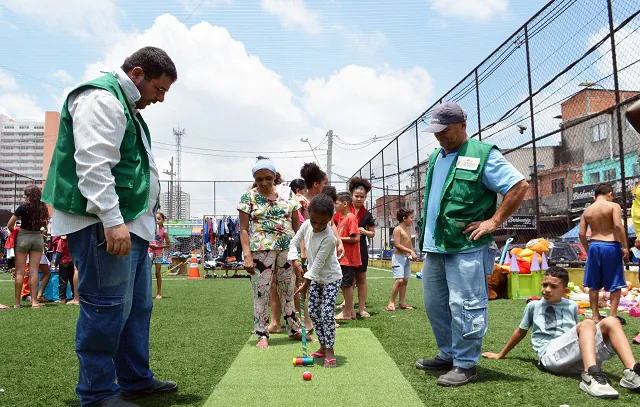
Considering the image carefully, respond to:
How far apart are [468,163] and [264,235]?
87.8 inches

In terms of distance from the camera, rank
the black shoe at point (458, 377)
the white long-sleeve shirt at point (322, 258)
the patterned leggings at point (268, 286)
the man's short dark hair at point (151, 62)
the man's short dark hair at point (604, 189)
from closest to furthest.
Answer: the man's short dark hair at point (151, 62)
the black shoe at point (458, 377)
the white long-sleeve shirt at point (322, 258)
the patterned leggings at point (268, 286)
the man's short dark hair at point (604, 189)

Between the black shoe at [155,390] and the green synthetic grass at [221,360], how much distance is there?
72mm

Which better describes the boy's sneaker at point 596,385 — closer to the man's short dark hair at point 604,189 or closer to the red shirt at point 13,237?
the man's short dark hair at point 604,189

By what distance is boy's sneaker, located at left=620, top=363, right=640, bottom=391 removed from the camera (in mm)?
3436

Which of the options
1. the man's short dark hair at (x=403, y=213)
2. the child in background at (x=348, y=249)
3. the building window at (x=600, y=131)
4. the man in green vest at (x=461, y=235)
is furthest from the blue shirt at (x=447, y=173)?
the building window at (x=600, y=131)

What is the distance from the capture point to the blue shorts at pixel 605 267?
20.7 ft

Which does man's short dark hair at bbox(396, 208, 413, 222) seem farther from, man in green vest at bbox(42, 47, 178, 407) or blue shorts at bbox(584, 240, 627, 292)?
man in green vest at bbox(42, 47, 178, 407)

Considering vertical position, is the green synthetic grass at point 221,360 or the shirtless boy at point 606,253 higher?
the shirtless boy at point 606,253

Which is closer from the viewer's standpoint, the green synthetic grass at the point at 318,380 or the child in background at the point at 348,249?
the green synthetic grass at the point at 318,380

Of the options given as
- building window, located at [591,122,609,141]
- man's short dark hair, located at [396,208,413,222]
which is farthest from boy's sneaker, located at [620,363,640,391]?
building window, located at [591,122,609,141]

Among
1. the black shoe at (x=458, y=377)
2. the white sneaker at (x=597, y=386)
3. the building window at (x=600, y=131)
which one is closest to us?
the white sneaker at (x=597, y=386)

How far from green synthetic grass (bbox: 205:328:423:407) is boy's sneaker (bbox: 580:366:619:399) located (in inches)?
41.4

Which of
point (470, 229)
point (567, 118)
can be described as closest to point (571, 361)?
point (470, 229)

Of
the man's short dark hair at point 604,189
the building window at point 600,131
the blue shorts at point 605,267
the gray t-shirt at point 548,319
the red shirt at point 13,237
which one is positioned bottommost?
the gray t-shirt at point 548,319
